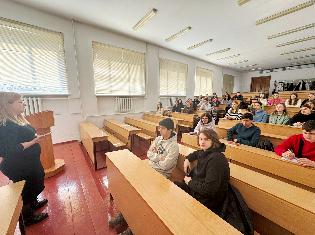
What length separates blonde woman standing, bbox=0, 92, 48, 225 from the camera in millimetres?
1760

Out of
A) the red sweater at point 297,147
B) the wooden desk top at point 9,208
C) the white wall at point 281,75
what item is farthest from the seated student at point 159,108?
the white wall at point 281,75

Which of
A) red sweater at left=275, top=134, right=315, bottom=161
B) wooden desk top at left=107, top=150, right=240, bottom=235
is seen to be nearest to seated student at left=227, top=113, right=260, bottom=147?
red sweater at left=275, top=134, right=315, bottom=161

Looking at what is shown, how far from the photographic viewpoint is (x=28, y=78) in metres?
4.72

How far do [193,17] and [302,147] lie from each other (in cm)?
464

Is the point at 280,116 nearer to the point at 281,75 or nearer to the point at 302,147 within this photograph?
the point at 302,147

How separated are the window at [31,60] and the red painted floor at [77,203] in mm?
2473

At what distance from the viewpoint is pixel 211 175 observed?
1.38 m

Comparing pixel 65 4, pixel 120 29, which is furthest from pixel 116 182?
pixel 120 29

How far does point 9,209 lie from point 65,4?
16.4 feet

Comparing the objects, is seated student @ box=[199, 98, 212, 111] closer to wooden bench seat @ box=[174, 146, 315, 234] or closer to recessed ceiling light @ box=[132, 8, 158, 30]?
recessed ceiling light @ box=[132, 8, 158, 30]

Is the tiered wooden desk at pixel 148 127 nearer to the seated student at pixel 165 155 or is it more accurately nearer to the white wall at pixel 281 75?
the seated student at pixel 165 155

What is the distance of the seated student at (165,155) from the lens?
198 cm

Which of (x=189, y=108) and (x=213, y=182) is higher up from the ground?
(x=189, y=108)

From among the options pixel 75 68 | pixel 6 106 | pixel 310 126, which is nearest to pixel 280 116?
pixel 310 126
